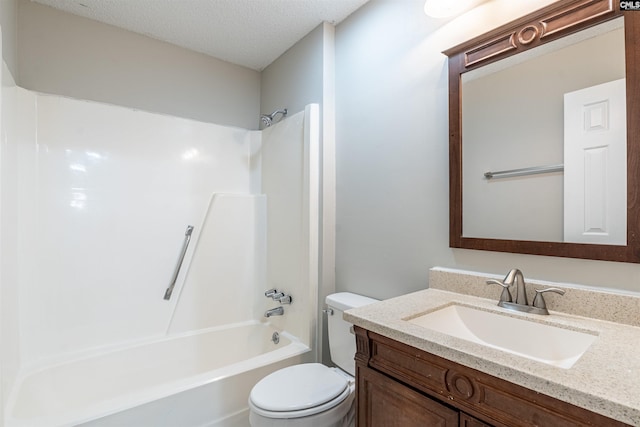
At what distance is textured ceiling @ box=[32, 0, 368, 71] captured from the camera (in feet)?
6.01

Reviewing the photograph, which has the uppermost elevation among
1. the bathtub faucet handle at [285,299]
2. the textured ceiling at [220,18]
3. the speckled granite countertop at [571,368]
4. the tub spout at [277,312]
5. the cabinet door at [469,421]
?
the textured ceiling at [220,18]

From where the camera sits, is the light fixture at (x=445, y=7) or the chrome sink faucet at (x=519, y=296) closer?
the chrome sink faucet at (x=519, y=296)

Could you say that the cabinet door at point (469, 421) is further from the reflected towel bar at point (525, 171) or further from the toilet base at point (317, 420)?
the reflected towel bar at point (525, 171)

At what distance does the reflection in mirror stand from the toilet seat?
0.92 metres

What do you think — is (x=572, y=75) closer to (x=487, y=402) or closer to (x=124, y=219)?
(x=487, y=402)

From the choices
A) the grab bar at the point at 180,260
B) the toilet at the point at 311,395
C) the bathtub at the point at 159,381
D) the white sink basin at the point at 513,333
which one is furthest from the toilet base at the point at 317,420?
the grab bar at the point at 180,260

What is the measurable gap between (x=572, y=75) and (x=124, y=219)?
248 cm

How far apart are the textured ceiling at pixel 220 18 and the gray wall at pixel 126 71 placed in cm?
8

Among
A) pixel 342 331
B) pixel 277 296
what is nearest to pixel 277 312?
pixel 277 296

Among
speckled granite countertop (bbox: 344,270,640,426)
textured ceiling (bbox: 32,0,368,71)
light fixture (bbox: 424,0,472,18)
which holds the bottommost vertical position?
speckled granite countertop (bbox: 344,270,640,426)

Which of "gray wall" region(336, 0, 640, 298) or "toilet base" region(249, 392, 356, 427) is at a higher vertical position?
"gray wall" region(336, 0, 640, 298)

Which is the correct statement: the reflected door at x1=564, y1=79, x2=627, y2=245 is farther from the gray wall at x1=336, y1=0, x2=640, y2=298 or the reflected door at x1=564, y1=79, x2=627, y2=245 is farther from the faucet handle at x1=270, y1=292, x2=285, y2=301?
the faucet handle at x1=270, y1=292, x2=285, y2=301

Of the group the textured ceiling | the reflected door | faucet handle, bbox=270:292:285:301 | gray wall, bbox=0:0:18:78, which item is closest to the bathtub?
faucet handle, bbox=270:292:285:301

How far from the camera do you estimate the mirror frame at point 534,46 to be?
3.10ft
